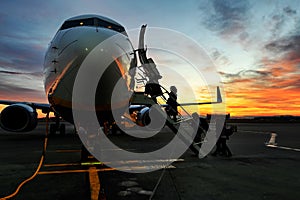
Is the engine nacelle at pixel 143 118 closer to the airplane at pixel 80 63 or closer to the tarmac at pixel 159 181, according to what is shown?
the tarmac at pixel 159 181

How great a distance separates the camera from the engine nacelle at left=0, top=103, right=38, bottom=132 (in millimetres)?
12273

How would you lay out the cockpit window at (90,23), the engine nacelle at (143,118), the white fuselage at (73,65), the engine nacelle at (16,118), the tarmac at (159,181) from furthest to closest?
the engine nacelle at (143,118), the engine nacelle at (16,118), the cockpit window at (90,23), the white fuselage at (73,65), the tarmac at (159,181)

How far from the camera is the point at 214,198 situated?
4020 mm

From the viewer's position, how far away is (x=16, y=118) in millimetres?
12859

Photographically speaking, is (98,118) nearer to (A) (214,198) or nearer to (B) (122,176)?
(B) (122,176)

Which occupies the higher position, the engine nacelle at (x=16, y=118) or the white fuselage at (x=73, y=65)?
the white fuselage at (x=73, y=65)

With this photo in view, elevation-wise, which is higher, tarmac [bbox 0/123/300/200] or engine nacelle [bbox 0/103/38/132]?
engine nacelle [bbox 0/103/38/132]

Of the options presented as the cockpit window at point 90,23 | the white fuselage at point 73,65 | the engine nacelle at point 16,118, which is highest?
the cockpit window at point 90,23

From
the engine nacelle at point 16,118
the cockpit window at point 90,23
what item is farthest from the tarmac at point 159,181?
the engine nacelle at point 16,118

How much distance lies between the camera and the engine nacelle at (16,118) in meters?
12.3

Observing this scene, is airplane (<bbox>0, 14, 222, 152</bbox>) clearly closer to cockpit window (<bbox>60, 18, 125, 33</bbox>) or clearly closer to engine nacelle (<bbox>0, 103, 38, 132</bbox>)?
cockpit window (<bbox>60, 18, 125, 33</bbox>)

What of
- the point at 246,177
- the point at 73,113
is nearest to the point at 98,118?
the point at 73,113

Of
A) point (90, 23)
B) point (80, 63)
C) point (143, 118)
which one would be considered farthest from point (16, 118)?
point (80, 63)

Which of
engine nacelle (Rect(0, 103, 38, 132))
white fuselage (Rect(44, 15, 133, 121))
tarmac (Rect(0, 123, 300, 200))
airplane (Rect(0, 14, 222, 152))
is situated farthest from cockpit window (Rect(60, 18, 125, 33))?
engine nacelle (Rect(0, 103, 38, 132))
